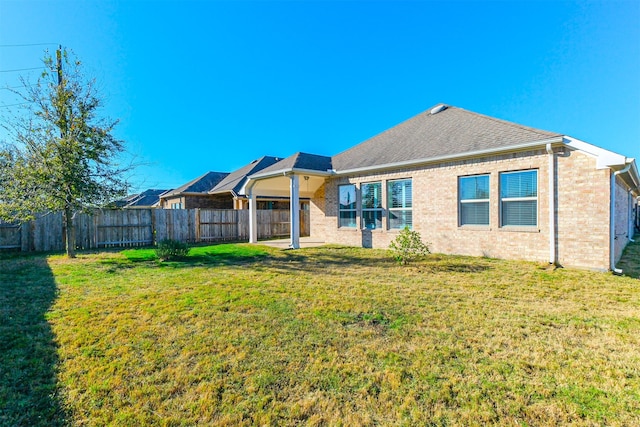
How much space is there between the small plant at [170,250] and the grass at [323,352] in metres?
3.32

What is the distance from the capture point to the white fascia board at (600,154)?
21.6 feet

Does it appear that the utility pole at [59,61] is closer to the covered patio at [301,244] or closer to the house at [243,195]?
the covered patio at [301,244]

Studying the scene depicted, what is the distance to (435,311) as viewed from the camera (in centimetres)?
458

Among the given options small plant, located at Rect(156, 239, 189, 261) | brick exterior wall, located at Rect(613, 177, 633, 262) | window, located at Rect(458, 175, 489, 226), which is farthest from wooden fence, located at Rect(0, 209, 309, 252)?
brick exterior wall, located at Rect(613, 177, 633, 262)

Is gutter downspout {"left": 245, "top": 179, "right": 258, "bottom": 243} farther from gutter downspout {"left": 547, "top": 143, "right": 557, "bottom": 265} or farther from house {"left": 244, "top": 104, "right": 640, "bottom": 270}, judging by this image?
gutter downspout {"left": 547, "top": 143, "right": 557, "bottom": 265}

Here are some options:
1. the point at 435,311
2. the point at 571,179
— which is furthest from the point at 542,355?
the point at 571,179

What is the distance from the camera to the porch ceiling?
13.6m

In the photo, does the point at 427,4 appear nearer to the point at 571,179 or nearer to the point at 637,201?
the point at 571,179

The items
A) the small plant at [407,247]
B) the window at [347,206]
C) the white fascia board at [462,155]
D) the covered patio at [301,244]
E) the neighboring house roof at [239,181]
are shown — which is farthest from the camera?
the neighboring house roof at [239,181]

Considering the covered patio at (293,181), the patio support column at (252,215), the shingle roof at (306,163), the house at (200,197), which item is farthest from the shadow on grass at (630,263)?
the house at (200,197)

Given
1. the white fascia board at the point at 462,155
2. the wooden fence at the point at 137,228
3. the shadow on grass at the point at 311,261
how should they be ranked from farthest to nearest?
the wooden fence at the point at 137,228 < the shadow on grass at the point at 311,261 < the white fascia board at the point at 462,155

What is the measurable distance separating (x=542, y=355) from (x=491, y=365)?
70 centimetres

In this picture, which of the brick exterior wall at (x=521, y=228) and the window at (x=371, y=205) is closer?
the brick exterior wall at (x=521, y=228)

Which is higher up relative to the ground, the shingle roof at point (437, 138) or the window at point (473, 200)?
the shingle roof at point (437, 138)
